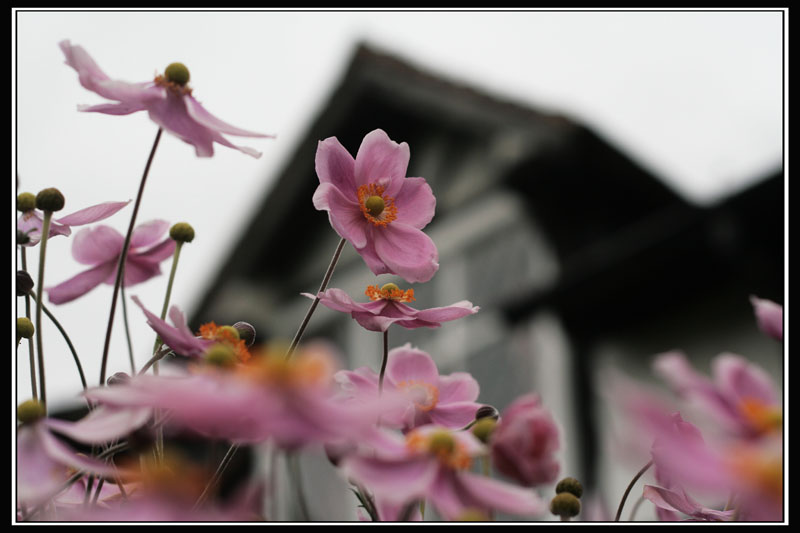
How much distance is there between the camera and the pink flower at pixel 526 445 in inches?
15.3

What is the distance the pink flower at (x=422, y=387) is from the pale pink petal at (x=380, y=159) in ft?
0.39

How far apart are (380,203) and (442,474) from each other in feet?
0.95

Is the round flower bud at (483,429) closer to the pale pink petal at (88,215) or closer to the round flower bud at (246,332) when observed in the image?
the round flower bud at (246,332)

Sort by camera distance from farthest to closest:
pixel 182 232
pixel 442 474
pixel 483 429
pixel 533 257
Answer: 1. pixel 533 257
2. pixel 182 232
3. pixel 483 429
4. pixel 442 474

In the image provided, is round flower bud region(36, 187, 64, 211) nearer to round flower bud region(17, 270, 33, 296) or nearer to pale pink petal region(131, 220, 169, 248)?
round flower bud region(17, 270, 33, 296)

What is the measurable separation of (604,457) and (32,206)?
4.63 metres

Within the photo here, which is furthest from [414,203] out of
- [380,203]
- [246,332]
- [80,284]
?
[80,284]

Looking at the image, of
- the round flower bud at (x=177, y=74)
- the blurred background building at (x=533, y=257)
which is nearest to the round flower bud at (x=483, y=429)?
the round flower bud at (x=177, y=74)

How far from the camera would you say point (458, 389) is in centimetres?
61

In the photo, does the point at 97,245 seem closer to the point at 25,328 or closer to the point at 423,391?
the point at 25,328

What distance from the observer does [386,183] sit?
0.64 meters

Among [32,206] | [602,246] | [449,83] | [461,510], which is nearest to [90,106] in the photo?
[32,206]

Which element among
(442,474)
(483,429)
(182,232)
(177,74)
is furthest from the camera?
(182,232)

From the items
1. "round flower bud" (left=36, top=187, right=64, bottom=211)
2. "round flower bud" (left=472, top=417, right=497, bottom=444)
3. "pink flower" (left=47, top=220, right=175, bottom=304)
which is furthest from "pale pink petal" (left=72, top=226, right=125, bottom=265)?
"round flower bud" (left=472, top=417, right=497, bottom=444)
